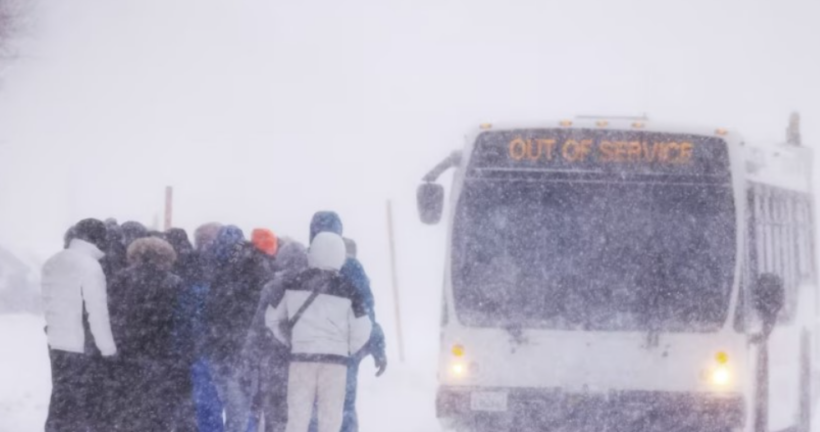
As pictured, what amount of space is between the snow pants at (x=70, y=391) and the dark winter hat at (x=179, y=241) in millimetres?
1831

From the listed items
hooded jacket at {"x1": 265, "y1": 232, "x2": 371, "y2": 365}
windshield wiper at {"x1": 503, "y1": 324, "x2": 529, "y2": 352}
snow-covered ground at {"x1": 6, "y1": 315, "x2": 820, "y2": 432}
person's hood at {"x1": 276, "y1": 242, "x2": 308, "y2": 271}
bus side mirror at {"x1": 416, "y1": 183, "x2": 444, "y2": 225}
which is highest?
bus side mirror at {"x1": 416, "y1": 183, "x2": 444, "y2": 225}

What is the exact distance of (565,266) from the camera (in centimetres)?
1067

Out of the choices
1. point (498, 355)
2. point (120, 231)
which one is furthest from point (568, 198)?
point (120, 231)

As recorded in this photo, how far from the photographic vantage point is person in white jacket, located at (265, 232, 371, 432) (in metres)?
8.57

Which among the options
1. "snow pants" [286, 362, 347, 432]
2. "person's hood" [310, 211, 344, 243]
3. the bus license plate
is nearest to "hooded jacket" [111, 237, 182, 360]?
"snow pants" [286, 362, 347, 432]

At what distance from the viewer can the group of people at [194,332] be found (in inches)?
317

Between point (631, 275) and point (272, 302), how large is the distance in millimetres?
3365

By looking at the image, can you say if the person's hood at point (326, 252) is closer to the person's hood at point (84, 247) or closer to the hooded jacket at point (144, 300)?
the hooded jacket at point (144, 300)

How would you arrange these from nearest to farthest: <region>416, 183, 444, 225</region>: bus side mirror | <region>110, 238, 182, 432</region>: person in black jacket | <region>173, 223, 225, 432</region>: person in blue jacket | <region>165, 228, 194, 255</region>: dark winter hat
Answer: <region>110, 238, 182, 432</region>: person in black jacket
<region>173, 223, 225, 432</region>: person in blue jacket
<region>165, 228, 194, 255</region>: dark winter hat
<region>416, 183, 444, 225</region>: bus side mirror

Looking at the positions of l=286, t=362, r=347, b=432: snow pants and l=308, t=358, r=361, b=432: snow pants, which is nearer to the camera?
l=286, t=362, r=347, b=432: snow pants

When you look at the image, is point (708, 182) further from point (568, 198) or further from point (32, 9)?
point (32, 9)

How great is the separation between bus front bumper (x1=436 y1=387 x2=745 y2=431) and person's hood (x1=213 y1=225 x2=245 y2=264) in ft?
7.07

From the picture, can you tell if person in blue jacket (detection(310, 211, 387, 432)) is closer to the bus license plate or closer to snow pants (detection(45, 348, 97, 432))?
the bus license plate

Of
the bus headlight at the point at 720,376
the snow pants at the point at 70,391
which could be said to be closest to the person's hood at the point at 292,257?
the snow pants at the point at 70,391
